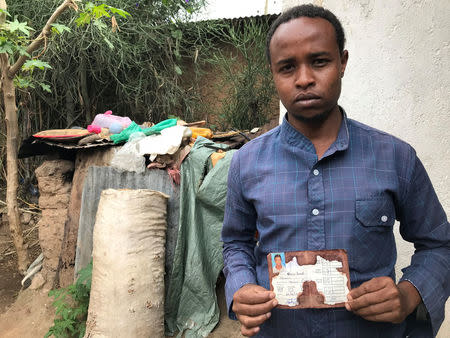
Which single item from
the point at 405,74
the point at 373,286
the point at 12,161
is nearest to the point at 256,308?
the point at 373,286

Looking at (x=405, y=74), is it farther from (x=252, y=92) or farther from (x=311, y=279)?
(x=252, y=92)

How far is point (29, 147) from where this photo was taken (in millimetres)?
3975

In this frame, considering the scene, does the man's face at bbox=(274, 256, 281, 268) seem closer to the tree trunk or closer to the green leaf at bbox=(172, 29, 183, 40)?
the tree trunk

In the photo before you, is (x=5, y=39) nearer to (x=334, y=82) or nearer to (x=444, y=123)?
(x=334, y=82)

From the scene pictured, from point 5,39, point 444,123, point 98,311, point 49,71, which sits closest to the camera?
point 444,123

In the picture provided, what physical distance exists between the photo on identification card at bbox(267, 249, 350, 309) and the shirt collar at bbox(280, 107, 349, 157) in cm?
32

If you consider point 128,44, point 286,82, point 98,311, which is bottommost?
point 98,311

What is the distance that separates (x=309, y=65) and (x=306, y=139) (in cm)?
23

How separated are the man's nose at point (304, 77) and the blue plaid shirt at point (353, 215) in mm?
170

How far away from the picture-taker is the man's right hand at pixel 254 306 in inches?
35.9

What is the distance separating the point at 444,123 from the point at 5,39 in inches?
141

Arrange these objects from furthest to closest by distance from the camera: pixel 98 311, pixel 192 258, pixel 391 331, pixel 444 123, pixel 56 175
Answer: pixel 56 175 < pixel 192 258 < pixel 98 311 < pixel 444 123 < pixel 391 331

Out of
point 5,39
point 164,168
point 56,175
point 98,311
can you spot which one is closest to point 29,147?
point 56,175

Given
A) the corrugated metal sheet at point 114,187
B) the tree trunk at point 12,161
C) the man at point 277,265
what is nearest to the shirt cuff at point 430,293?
the man at point 277,265
